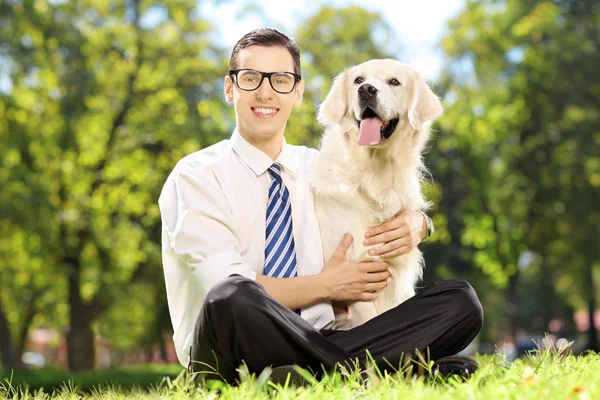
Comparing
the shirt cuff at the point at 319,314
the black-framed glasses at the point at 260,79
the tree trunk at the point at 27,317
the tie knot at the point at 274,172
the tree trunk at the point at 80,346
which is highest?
the black-framed glasses at the point at 260,79

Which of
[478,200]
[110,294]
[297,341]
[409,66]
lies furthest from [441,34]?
[297,341]

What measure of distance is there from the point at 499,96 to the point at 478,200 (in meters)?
2.49

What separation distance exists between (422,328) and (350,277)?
1.63ft

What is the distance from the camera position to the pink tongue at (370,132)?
163 inches

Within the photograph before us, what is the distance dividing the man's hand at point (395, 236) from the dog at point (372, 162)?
0.15 ft

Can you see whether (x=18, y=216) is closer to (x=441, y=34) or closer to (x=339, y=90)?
(x=339, y=90)

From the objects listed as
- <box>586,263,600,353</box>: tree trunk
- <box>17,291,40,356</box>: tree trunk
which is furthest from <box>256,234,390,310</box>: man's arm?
<box>17,291,40,356</box>: tree trunk

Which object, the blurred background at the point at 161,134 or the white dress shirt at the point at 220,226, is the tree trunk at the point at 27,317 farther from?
the white dress shirt at the point at 220,226

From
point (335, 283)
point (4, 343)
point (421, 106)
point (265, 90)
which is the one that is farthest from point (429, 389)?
point (4, 343)

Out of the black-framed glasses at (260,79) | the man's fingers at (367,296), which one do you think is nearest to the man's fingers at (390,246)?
the man's fingers at (367,296)

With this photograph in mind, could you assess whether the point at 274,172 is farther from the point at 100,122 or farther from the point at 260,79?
the point at 100,122

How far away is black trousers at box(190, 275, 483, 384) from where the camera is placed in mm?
3055

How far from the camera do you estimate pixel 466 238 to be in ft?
59.3

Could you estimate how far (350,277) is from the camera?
12.1ft
